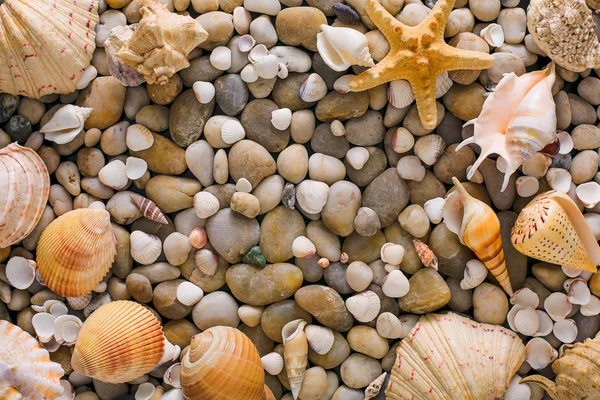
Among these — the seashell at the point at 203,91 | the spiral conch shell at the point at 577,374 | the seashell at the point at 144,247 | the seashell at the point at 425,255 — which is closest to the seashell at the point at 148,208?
the seashell at the point at 144,247

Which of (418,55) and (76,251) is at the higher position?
(418,55)

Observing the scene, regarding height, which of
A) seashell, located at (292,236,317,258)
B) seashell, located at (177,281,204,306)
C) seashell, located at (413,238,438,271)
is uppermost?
seashell, located at (292,236,317,258)

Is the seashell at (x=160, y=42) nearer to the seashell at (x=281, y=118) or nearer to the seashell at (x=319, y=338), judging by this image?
the seashell at (x=281, y=118)

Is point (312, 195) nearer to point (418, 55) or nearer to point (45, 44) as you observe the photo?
point (418, 55)

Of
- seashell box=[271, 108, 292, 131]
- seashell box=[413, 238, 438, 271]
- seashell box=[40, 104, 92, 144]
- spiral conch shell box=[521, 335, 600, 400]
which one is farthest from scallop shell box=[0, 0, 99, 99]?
spiral conch shell box=[521, 335, 600, 400]

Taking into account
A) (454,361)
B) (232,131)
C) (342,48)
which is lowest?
(454,361)

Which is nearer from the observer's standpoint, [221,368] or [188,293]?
[221,368]

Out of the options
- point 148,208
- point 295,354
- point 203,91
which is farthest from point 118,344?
point 203,91

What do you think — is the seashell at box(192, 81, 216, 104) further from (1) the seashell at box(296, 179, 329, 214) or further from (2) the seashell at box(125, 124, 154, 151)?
(1) the seashell at box(296, 179, 329, 214)
